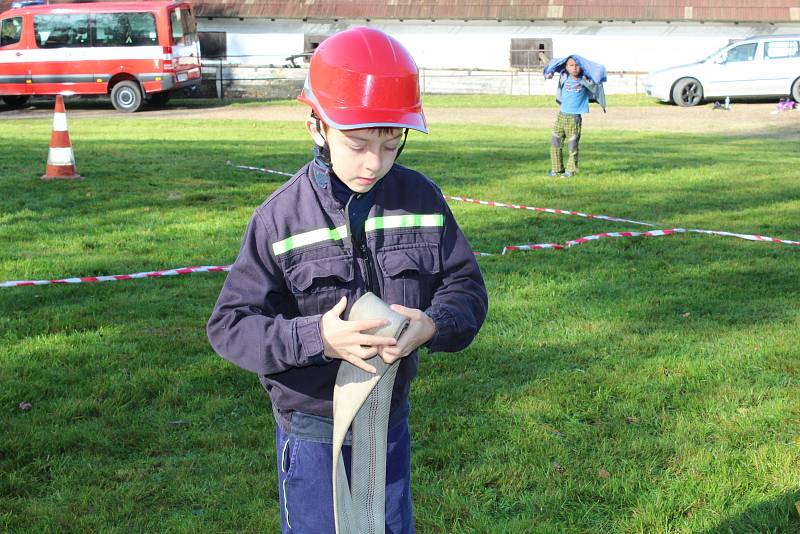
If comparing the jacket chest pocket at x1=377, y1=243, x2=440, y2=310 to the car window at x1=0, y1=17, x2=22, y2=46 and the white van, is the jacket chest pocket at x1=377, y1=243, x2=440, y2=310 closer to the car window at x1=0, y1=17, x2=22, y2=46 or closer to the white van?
the white van

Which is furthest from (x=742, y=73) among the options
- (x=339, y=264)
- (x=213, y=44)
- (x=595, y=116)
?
(x=339, y=264)

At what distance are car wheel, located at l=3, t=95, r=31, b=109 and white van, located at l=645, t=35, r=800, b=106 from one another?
691 inches

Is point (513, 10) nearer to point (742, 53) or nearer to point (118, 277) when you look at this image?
point (742, 53)

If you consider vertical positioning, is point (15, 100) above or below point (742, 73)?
below

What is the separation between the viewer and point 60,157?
1222 centimetres

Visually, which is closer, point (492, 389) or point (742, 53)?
point (492, 389)

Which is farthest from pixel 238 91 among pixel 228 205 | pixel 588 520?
pixel 588 520

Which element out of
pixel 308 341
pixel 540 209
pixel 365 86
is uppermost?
pixel 365 86

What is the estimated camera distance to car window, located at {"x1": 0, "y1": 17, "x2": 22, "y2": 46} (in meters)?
27.5

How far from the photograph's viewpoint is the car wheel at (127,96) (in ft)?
89.6

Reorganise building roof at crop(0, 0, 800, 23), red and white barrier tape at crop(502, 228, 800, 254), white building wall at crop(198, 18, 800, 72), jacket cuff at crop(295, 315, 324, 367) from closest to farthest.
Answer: jacket cuff at crop(295, 315, 324, 367) → red and white barrier tape at crop(502, 228, 800, 254) → building roof at crop(0, 0, 800, 23) → white building wall at crop(198, 18, 800, 72)

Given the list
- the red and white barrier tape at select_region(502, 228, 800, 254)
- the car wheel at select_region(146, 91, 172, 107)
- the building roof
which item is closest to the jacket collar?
the red and white barrier tape at select_region(502, 228, 800, 254)

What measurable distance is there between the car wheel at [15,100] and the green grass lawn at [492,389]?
63.7 ft

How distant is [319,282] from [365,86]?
1.55 feet
